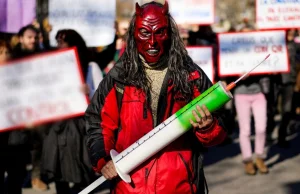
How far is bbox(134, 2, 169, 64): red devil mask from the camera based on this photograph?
358cm

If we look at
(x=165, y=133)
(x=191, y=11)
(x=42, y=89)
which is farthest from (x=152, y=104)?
(x=191, y=11)

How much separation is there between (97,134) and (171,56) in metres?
0.50

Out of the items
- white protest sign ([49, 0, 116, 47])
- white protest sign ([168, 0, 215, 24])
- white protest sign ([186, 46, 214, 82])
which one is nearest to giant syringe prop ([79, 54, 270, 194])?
white protest sign ([49, 0, 116, 47])

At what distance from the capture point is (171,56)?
143 inches

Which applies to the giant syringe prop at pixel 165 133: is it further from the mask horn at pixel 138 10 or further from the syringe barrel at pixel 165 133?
the mask horn at pixel 138 10

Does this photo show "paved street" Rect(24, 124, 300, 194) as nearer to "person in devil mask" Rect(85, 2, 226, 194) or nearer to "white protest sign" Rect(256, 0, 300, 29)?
"white protest sign" Rect(256, 0, 300, 29)

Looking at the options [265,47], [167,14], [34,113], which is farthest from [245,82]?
[167,14]

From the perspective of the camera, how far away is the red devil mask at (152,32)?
3576mm

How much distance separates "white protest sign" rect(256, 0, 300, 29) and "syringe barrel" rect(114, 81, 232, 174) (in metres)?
6.53

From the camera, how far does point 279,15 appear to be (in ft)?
31.9

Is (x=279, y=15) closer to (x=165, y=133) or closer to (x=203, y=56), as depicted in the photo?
(x=203, y=56)

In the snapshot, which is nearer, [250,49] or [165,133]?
[165,133]

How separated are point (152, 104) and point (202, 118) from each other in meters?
0.39

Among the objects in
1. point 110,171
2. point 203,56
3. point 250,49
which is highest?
point 110,171
